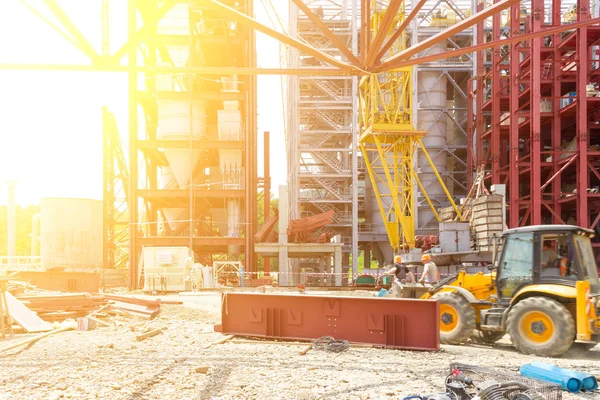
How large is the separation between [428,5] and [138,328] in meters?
53.3

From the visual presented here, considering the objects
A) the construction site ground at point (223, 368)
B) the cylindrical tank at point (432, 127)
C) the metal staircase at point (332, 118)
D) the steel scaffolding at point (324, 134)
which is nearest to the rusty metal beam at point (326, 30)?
the construction site ground at point (223, 368)

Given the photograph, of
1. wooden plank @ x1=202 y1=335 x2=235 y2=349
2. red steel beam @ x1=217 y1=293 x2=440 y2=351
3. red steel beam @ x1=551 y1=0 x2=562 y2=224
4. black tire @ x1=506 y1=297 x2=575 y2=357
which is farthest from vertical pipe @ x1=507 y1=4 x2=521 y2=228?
wooden plank @ x1=202 y1=335 x2=235 y2=349

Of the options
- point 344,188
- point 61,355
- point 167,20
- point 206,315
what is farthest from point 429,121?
point 61,355

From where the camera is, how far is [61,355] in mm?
10500

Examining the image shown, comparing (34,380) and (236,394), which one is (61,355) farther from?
(236,394)

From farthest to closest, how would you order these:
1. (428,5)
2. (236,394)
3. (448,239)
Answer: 1. (428,5)
2. (448,239)
3. (236,394)

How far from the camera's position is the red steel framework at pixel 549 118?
30.9 metres

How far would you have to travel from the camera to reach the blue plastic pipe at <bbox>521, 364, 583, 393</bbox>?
7.48 meters

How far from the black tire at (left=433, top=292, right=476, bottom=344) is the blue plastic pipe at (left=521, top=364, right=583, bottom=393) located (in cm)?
357

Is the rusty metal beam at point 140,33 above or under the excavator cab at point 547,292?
above

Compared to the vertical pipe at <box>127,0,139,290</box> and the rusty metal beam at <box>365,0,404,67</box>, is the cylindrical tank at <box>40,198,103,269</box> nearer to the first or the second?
the vertical pipe at <box>127,0,139,290</box>

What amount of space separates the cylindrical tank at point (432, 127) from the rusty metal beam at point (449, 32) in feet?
145

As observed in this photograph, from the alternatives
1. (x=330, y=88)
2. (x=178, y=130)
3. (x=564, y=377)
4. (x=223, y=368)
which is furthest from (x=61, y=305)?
(x=330, y=88)

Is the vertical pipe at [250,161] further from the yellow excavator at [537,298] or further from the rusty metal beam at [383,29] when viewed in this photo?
the rusty metal beam at [383,29]
